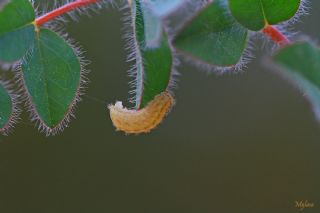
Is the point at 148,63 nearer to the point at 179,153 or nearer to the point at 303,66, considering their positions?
the point at 303,66

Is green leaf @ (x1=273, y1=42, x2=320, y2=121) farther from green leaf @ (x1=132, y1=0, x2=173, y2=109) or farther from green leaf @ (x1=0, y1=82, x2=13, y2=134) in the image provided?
green leaf @ (x1=0, y1=82, x2=13, y2=134)

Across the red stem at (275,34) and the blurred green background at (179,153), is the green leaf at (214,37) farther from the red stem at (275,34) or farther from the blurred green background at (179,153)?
the blurred green background at (179,153)

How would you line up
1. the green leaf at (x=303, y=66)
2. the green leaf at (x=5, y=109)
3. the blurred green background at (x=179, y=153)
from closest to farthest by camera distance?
the green leaf at (x=303, y=66) < the green leaf at (x=5, y=109) < the blurred green background at (x=179, y=153)

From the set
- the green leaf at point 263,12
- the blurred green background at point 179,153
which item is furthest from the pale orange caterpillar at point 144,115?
the blurred green background at point 179,153

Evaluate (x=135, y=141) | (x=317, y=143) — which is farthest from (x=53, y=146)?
(x=317, y=143)

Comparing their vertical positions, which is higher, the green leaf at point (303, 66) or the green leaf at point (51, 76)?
the green leaf at point (303, 66)

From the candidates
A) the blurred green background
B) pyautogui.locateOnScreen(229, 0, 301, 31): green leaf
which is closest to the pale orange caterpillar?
pyautogui.locateOnScreen(229, 0, 301, 31): green leaf

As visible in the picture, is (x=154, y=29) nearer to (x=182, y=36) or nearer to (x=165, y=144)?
(x=182, y=36)

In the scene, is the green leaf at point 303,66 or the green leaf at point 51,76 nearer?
the green leaf at point 303,66
